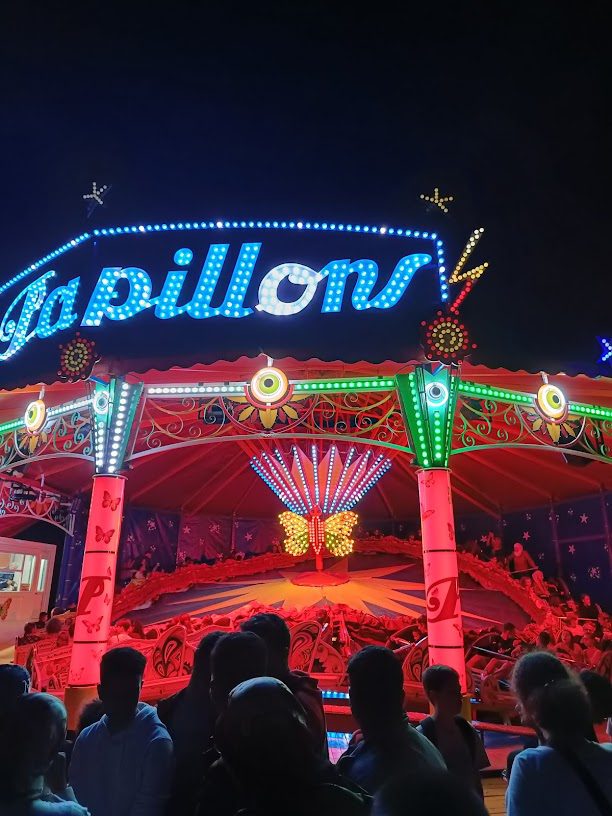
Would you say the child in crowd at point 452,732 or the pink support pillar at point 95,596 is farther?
the pink support pillar at point 95,596

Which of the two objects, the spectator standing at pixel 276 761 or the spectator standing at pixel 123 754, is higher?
the spectator standing at pixel 276 761

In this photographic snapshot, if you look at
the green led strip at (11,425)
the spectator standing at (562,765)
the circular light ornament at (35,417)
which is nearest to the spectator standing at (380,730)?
the spectator standing at (562,765)

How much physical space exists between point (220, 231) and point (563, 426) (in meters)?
6.31

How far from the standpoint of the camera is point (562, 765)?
1914 millimetres

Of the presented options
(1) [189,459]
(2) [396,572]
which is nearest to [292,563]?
(2) [396,572]

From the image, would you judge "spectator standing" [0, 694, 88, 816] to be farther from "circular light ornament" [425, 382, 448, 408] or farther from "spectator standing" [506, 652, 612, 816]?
"circular light ornament" [425, 382, 448, 408]

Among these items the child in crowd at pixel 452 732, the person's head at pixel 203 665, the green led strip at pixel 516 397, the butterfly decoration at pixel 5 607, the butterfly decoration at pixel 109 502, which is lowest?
the child in crowd at pixel 452 732

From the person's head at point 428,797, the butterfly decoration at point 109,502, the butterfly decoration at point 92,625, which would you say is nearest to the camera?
the person's head at point 428,797

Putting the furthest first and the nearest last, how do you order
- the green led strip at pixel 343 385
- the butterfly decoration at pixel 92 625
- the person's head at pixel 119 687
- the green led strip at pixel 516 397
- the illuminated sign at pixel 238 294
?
the green led strip at pixel 516 397, the green led strip at pixel 343 385, the illuminated sign at pixel 238 294, the butterfly decoration at pixel 92 625, the person's head at pixel 119 687

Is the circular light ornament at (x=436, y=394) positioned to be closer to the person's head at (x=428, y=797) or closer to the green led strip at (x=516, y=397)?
the green led strip at (x=516, y=397)

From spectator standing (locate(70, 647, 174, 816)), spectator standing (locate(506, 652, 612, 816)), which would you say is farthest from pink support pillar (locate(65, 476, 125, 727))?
spectator standing (locate(506, 652, 612, 816))

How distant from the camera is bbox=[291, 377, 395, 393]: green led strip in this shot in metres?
7.99

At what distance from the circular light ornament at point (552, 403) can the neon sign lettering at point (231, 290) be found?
8.60 ft

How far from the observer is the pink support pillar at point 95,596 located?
702cm
